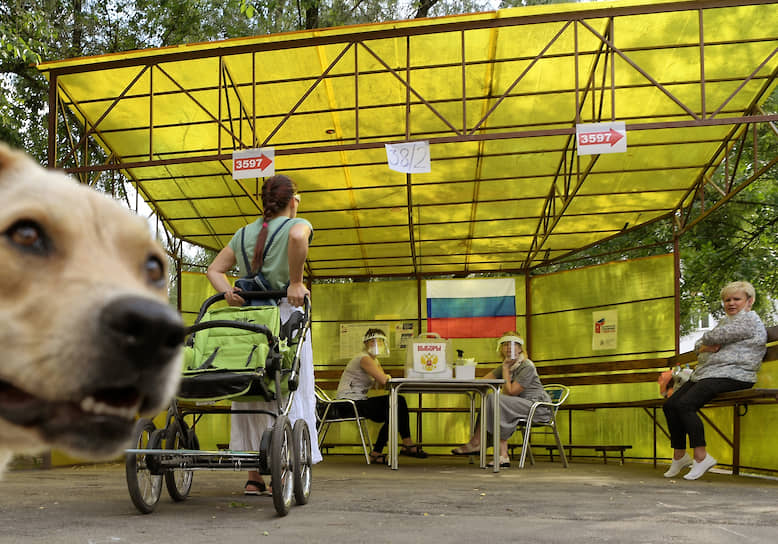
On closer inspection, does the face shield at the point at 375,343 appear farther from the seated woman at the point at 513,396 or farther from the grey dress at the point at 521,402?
the grey dress at the point at 521,402

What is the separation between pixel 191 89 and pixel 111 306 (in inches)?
379

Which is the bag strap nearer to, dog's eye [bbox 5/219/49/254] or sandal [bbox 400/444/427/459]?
dog's eye [bbox 5/219/49/254]

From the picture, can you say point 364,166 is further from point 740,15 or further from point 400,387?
point 740,15

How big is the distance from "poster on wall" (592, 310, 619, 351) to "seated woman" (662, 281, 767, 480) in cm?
530

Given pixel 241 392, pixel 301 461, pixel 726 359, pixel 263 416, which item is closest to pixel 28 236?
pixel 241 392

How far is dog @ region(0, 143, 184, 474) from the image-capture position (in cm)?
65

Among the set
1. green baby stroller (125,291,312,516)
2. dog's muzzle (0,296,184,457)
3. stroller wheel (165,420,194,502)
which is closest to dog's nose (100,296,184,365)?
dog's muzzle (0,296,184,457)

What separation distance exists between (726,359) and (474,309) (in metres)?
6.80

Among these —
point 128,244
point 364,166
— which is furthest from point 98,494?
point 364,166

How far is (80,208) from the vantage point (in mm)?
769

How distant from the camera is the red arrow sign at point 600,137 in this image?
738cm

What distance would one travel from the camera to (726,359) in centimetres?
638

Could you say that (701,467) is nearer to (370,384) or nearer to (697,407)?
(697,407)

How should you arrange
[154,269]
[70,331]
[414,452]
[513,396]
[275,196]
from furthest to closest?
[414,452] → [513,396] → [275,196] → [154,269] → [70,331]
